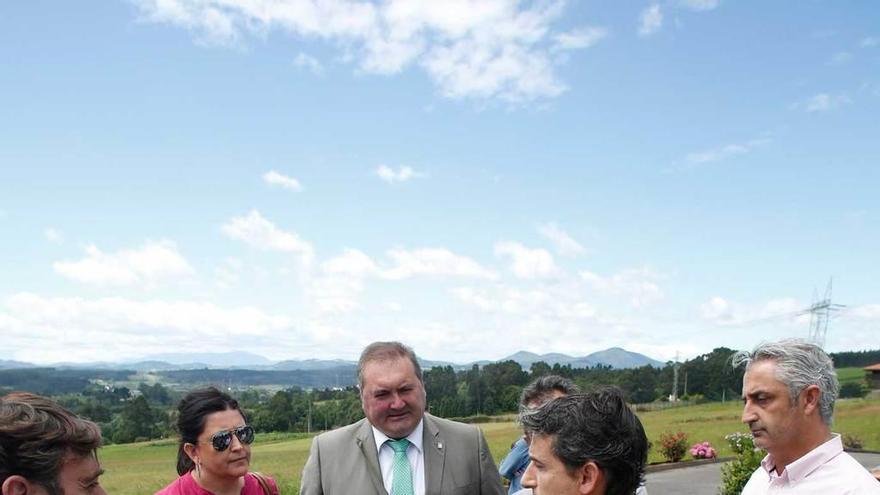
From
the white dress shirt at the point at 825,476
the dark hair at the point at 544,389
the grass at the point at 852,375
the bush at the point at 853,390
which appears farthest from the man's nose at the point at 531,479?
the grass at the point at 852,375

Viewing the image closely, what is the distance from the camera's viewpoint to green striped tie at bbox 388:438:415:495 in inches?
159

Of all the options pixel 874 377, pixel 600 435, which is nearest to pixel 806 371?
pixel 600 435

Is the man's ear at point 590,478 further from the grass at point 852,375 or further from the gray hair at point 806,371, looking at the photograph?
the grass at point 852,375

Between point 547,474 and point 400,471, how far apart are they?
1.77 meters

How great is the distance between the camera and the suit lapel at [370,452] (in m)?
4.03

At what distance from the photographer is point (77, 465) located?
232cm

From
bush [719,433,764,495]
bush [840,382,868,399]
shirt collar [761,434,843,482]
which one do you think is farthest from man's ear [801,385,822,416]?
bush [840,382,868,399]

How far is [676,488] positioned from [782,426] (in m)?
14.5

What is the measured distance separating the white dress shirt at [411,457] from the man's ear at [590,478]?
5.84 ft

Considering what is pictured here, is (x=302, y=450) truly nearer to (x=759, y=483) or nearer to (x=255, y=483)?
(x=255, y=483)

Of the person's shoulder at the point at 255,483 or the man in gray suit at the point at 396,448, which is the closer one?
the man in gray suit at the point at 396,448

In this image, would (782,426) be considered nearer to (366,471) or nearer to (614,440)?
(614,440)

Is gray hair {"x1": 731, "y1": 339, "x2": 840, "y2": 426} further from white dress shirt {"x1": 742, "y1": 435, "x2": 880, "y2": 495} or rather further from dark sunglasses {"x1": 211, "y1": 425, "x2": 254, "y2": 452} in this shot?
dark sunglasses {"x1": 211, "y1": 425, "x2": 254, "y2": 452}

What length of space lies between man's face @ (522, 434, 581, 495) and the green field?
54.9 ft
